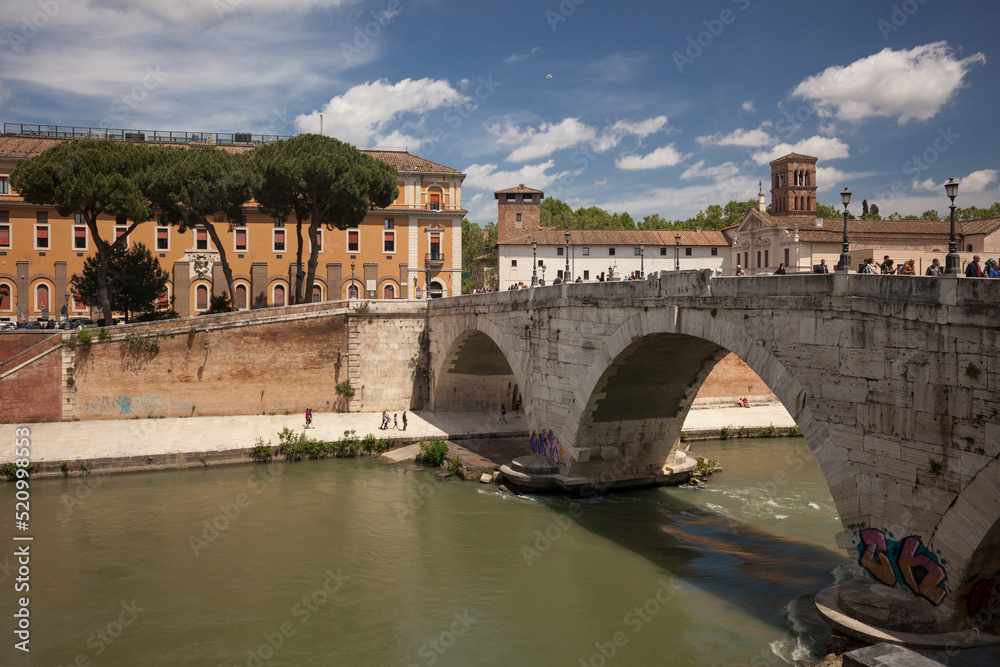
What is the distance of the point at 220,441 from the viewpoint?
21.6 m

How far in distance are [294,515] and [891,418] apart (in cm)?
1224

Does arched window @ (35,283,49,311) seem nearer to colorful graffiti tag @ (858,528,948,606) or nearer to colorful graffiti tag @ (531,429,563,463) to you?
colorful graffiti tag @ (531,429,563,463)

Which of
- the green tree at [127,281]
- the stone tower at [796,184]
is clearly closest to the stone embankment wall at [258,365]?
the green tree at [127,281]

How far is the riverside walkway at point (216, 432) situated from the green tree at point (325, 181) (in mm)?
8550

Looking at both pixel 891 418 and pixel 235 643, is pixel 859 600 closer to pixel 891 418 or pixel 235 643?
pixel 891 418

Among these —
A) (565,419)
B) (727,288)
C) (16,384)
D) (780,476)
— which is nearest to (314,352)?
(16,384)

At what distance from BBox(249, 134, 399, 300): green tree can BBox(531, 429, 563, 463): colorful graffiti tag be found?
15222 mm

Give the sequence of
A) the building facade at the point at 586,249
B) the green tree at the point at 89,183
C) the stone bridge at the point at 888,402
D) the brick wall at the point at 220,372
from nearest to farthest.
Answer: the stone bridge at the point at 888,402, the brick wall at the point at 220,372, the green tree at the point at 89,183, the building facade at the point at 586,249

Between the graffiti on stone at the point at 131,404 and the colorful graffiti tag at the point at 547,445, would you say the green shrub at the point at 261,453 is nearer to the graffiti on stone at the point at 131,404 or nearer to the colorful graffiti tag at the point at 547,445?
the graffiti on stone at the point at 131,404

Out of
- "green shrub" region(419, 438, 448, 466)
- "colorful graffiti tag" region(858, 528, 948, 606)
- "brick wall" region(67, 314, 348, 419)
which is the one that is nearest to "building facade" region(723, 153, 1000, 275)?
"colorful graffiti tag" region(858, 528, 948, 606)

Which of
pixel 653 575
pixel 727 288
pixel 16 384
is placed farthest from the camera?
pixel 16 384

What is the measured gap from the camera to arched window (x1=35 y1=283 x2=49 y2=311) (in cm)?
3453

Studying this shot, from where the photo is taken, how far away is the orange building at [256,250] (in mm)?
34375

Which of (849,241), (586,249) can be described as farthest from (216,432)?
(586,249)
